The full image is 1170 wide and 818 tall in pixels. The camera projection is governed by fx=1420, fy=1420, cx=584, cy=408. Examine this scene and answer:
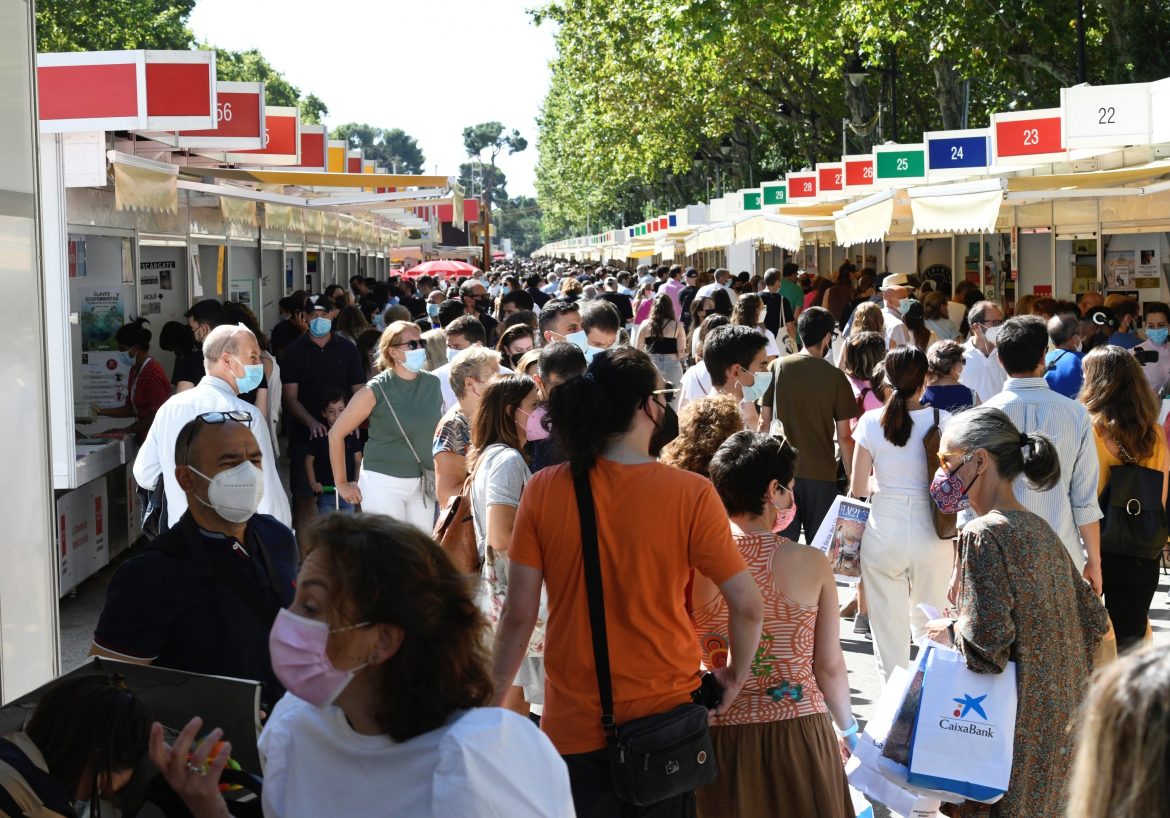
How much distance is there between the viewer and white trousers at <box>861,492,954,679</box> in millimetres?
6375

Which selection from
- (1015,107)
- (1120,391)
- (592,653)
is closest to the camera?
(592,653)

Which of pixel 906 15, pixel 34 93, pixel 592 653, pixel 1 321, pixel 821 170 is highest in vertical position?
pixel 906 15

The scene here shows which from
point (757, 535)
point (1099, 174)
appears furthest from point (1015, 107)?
point (757, 535)

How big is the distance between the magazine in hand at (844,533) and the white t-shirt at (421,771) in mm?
3947

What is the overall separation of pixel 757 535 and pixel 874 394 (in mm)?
4043

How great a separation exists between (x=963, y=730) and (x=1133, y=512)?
92.9 inches

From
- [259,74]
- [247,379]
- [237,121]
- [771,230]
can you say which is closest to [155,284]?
[237,121]

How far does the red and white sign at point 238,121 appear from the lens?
13.5 m

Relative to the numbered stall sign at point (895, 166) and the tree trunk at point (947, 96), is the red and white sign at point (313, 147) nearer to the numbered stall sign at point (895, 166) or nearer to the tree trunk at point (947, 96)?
the numbered stall sign at point (895, 166)

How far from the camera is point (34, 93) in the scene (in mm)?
3998

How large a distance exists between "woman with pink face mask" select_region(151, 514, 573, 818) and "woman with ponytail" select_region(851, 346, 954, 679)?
417 cm

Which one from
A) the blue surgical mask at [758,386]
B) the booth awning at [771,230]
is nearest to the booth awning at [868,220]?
the booth awning at [771,230]

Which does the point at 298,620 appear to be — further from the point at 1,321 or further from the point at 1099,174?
the point at 1099,174

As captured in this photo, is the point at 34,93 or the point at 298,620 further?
the point at 34,93
